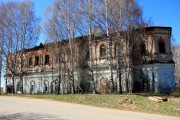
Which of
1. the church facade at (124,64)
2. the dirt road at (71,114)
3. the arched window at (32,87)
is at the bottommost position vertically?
the dirt road at (71,114)

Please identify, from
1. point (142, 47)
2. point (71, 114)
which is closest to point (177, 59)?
point (142, 47)

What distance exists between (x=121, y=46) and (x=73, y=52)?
692cm

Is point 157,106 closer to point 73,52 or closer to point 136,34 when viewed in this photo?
point 136,34

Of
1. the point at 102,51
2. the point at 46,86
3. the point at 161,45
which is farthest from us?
the point at 46,86

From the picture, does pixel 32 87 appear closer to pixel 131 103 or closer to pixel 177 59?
pixel 177 59

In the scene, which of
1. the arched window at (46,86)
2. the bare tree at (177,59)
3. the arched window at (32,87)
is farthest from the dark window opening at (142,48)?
the arched window at (32,87)

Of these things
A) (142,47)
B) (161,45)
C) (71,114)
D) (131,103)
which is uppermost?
(161,45)

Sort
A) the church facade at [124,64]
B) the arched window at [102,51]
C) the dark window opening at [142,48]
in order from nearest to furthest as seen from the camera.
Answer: the church facade at [124,64]
the dark window opening at [142,48]
the arched window at [102,51]

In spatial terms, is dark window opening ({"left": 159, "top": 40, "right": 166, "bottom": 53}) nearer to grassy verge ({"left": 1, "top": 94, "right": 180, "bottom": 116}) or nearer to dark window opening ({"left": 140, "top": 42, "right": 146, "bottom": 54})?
dark window opening ({"left": 140, "top": 42, "right": 146, "bottom": 54})

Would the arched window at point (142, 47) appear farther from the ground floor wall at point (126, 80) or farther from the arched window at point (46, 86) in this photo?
the arched window at point (46, 86)

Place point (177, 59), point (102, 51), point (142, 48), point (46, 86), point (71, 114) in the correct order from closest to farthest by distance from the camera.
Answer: point (71, 114) → point (142, 48) → point (102, 51) → point (46, 86) → point (177, 59)

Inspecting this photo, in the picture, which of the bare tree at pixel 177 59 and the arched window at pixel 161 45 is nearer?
the arched window at pixel 161 45

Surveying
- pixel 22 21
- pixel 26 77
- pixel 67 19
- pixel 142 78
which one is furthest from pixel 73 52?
pixel 26 77

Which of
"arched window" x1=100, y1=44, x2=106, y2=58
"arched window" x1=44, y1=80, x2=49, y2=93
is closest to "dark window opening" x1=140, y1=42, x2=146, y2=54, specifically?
"arched window" x1=100, y1=44, x2=106, y2=58
